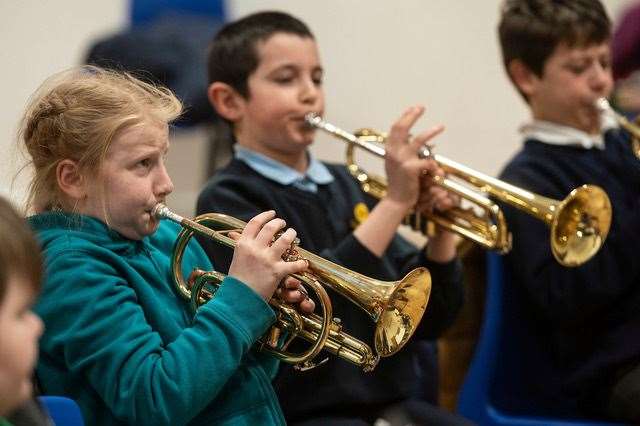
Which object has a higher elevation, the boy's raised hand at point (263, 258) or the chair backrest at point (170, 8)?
the boy's raised hand at point (263, 258)

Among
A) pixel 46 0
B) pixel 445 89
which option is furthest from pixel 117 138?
pixel 46 0

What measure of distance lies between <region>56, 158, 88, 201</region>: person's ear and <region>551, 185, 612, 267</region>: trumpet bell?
90 centimetres

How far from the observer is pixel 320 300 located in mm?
1486

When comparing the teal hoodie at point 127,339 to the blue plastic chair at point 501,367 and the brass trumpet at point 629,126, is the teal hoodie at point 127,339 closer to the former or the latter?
the blue plastic chair at point 501,367

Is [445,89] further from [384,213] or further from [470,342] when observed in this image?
[384,213]

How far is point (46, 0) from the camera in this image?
3.59 metres

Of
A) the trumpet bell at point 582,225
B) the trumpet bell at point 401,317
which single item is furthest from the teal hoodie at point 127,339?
the trumpet bell at point 582,225

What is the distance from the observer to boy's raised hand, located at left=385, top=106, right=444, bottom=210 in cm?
187

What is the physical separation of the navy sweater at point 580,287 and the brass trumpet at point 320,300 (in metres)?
0.57

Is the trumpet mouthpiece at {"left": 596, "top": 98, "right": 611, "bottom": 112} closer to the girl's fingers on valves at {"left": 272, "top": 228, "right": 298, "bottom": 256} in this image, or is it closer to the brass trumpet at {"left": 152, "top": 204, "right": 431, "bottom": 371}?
the brass trumpet at {"left": 152, "top": 204, "right": 431, "bottom": 371}

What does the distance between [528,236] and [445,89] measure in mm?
1415

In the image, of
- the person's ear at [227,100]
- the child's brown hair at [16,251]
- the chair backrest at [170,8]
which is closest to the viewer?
the child's brown hair at [16,251]

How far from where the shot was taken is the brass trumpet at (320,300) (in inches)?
59.0

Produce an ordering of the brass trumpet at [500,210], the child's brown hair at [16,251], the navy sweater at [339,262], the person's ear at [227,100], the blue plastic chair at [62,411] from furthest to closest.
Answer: the person's ear at [227,100], the brass trumpet at [500,210], the navy sweater at [339,262], the blue plastic chair at [62,411], the child's brown hair at [16,251]
